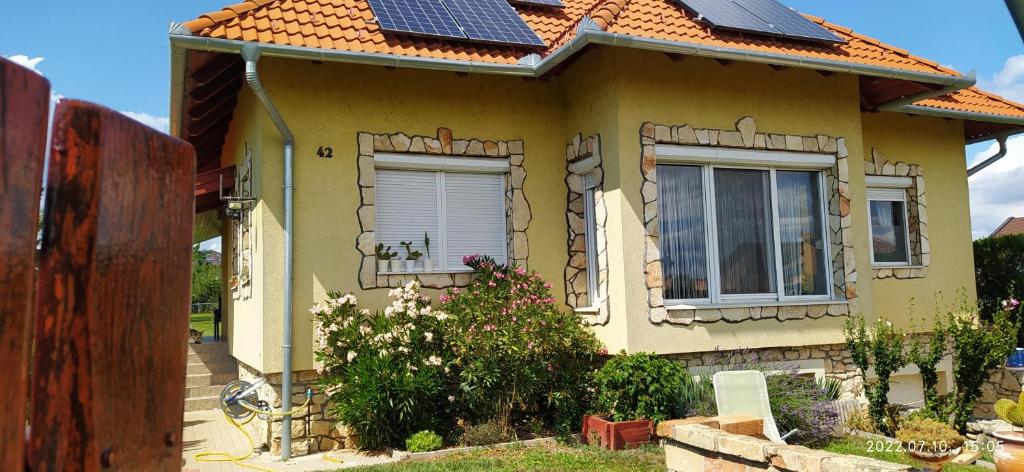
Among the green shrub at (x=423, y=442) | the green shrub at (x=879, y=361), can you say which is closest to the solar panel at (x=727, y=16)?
the green shrub at (x=879, y=361)

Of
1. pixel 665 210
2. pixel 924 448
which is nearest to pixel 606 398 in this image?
pixel 665 210

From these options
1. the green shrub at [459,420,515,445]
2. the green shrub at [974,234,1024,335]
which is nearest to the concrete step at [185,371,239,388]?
the green shrub at [459,420,515,445]

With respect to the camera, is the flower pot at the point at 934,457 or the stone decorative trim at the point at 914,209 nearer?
the flower pot at the point at 934,457

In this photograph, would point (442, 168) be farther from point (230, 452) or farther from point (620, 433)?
point (230, 452)

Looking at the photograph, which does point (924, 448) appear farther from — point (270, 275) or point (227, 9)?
point (227, 9)

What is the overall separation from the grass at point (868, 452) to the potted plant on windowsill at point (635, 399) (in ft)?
5.58

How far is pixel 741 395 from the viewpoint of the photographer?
7.36 m

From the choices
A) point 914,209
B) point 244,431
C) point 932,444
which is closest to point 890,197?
point 914,209

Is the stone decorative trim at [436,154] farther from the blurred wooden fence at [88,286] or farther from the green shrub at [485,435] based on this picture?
the blurred wooden fence at [88,286]

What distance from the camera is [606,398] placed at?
26.3 feet

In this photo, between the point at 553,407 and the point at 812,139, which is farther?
the point at 812,139

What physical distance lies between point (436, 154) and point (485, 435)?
3.28 metres

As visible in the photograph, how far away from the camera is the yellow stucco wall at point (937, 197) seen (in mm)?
10930

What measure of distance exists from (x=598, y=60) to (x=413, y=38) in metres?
2.12
